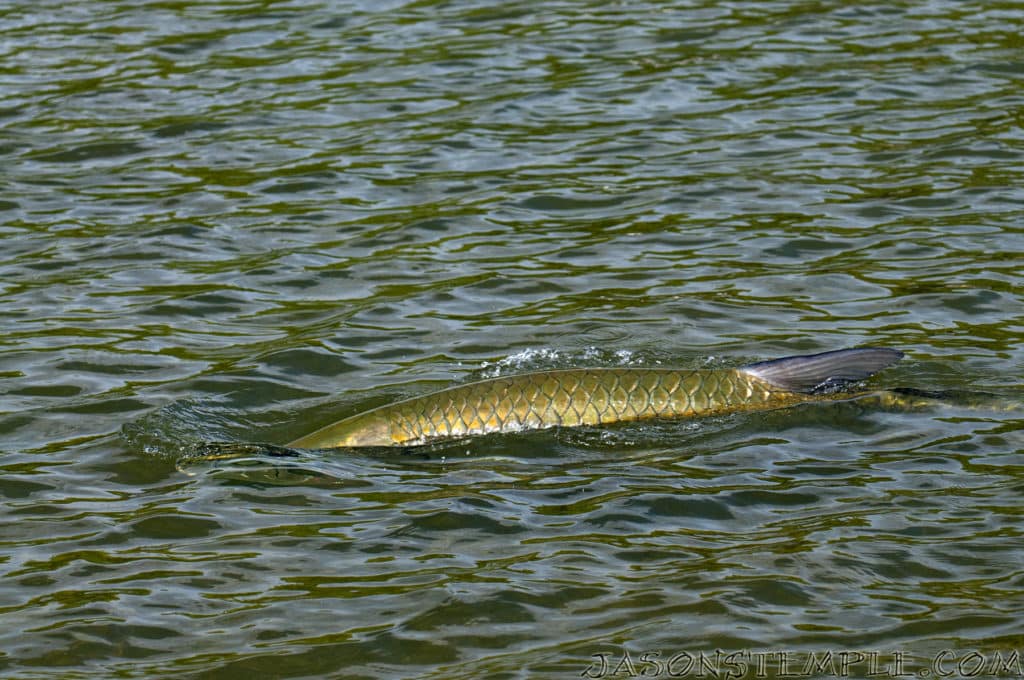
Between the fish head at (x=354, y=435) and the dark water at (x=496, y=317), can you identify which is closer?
the dark water at (x=496, y=317)

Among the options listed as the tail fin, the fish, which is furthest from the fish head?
the tail fin

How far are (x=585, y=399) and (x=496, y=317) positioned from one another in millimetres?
2364

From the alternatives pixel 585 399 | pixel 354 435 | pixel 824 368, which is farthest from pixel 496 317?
pixel 824 368

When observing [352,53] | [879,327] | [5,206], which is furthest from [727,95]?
[5,206]

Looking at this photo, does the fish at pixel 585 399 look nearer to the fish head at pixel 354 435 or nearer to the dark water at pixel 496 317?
the fish head at pixel 354 435

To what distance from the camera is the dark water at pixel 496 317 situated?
622 cm

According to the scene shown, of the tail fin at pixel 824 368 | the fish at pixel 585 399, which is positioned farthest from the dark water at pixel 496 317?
the tail fin at pixel 824 368

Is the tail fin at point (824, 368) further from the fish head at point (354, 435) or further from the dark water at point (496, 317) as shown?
the fish head at point (354, 435)

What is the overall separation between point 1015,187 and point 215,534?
734cm

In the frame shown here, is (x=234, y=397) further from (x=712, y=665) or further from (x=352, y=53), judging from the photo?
(x=352, y=53)

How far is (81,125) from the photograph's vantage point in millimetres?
14281

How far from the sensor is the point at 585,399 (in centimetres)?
786

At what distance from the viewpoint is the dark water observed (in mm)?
6219

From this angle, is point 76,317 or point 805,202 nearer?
point 76,317
